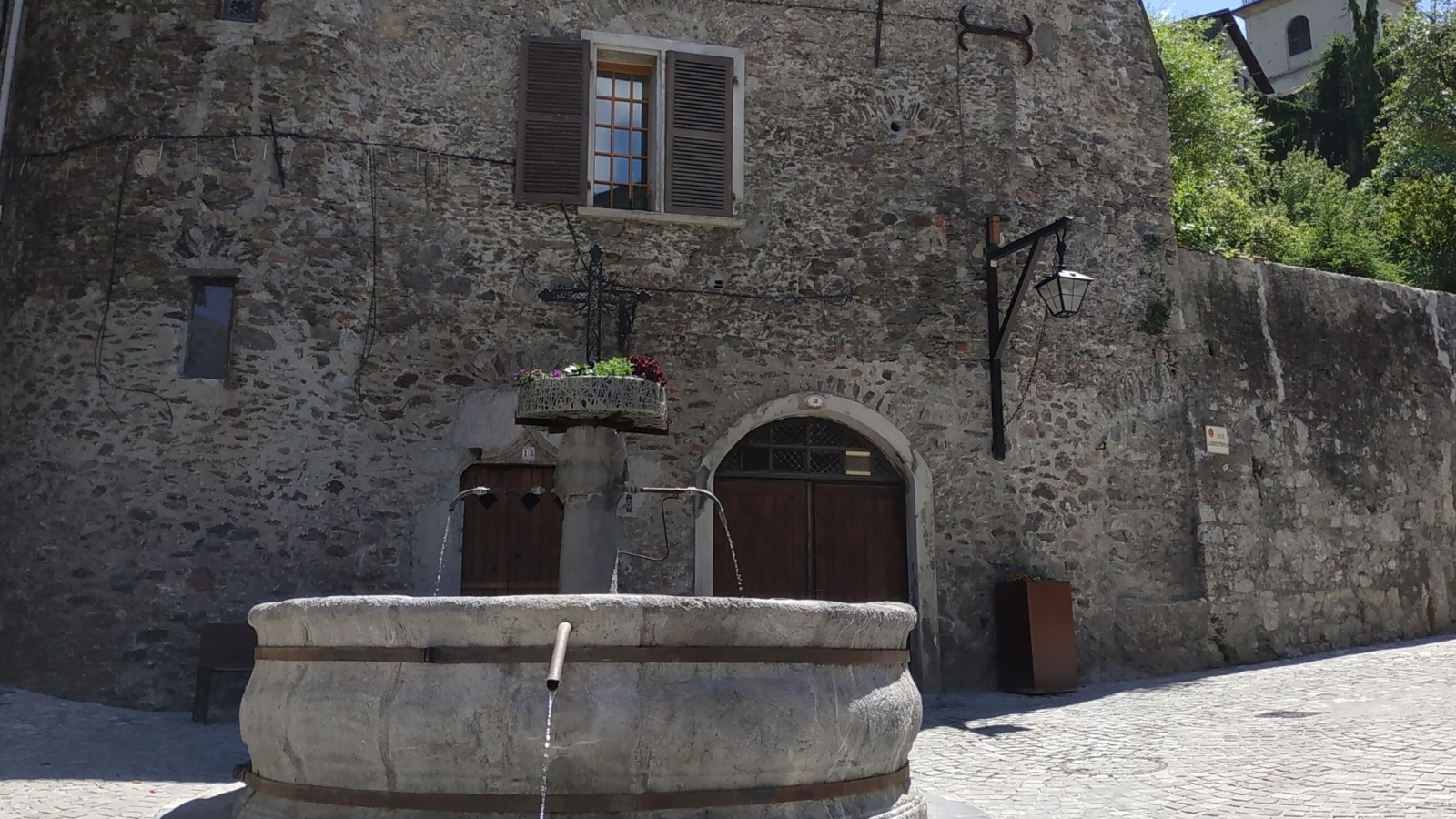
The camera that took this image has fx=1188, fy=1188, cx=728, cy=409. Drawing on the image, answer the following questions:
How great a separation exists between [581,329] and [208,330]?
8.44 feet

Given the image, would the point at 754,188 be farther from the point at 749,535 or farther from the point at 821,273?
the point at 749,535

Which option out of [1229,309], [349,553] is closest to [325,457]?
[349,553]

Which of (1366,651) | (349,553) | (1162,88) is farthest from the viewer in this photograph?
(1162,88)

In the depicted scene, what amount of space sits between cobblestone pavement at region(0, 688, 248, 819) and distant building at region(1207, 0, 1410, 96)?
38.6 m

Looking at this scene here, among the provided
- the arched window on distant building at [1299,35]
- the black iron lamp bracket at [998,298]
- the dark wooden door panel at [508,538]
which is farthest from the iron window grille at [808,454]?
the arched window on distant building at [1299,35]

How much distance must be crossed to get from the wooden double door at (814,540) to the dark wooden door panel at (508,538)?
1243mm

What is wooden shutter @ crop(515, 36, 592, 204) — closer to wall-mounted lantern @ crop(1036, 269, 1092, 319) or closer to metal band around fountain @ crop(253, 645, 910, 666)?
wall-mounted lantern @ crop(1036, 269, 1092, 319)

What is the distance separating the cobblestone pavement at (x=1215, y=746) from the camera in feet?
16.4

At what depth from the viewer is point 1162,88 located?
10.6m

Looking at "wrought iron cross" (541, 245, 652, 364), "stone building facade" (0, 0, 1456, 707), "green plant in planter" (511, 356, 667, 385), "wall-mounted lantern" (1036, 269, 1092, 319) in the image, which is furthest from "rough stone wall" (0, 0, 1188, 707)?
"green plant in planter" (511, 356, 667, 385)

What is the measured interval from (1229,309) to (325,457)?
7686 millimetres

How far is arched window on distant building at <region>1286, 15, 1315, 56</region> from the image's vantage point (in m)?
39.0

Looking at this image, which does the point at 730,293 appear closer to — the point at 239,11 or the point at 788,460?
the point at 788,460

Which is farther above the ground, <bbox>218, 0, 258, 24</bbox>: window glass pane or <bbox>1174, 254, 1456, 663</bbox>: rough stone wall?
<bbox>218, 0, 258, 24</bbox>: window glass pane
